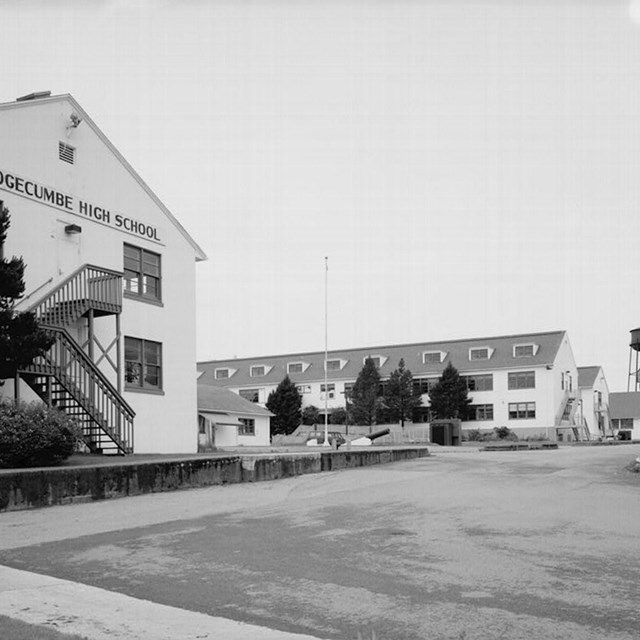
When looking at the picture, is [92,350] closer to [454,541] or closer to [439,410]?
[454,541]

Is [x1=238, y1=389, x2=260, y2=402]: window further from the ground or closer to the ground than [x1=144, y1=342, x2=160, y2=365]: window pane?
closer to the ground

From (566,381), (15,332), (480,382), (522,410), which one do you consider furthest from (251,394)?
(15,332)

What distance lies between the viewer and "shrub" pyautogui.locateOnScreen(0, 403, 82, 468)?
52.8 feet

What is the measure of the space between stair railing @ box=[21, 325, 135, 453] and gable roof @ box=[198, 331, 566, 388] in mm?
59491

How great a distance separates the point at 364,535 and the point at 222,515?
311cm

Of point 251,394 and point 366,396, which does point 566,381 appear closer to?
point 366,396

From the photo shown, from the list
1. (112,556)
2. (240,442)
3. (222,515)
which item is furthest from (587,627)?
(240,442)

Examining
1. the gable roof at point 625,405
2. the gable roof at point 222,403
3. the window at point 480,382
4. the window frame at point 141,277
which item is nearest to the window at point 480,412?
the window at point 480,382

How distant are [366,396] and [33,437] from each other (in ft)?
213

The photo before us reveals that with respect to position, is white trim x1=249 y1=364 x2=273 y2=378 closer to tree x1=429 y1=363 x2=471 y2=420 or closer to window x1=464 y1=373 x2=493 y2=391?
tree x1=429 y1=363 x2=471 y2=420

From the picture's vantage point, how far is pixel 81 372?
23312 mm

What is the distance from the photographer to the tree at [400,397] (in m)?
80.0

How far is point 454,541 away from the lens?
9820 mm

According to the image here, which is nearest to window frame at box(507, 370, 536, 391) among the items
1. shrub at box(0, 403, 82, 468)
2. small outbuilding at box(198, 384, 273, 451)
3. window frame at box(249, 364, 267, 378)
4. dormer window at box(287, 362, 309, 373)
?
dormer window at box(287, 362, 309, 373)
